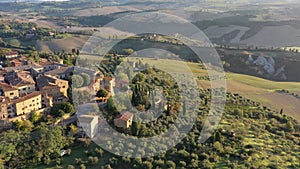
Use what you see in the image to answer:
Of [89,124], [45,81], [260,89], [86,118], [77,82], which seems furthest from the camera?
[260,89]

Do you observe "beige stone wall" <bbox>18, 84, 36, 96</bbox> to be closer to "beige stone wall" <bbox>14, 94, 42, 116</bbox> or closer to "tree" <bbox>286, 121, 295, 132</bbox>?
"beige stone wall" <bbox>14, 94, 42, 116</bbox>

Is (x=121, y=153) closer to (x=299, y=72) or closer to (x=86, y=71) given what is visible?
(x=86, y=71)

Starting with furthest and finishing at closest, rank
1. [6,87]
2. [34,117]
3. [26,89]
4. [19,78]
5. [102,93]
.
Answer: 1. [19,78]
2. [102,93]
3. [26,89]
4. [6,87]
5. [34,117]

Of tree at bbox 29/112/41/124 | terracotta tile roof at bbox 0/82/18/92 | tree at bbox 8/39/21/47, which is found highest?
terracotta tile roof at bbox 0/82/18/92

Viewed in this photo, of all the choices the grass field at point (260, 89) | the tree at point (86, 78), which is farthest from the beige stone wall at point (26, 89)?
the grass field at point (260, 89)

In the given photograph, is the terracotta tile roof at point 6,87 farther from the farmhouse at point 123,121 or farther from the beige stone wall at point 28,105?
the farmhouse at point 123,121

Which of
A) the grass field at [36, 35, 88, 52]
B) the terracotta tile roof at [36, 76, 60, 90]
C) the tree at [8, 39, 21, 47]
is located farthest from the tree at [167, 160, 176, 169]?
the tree at [8, 39, 21, 47]

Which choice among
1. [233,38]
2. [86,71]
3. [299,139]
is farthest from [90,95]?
[233,38]

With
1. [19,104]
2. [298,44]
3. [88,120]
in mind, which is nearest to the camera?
[88,120]

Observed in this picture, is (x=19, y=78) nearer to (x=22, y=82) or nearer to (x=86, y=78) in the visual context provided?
(x=22, y=82)

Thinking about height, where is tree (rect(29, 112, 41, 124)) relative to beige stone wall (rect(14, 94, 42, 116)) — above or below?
below

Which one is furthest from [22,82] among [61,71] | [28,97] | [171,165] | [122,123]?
[171,165]
